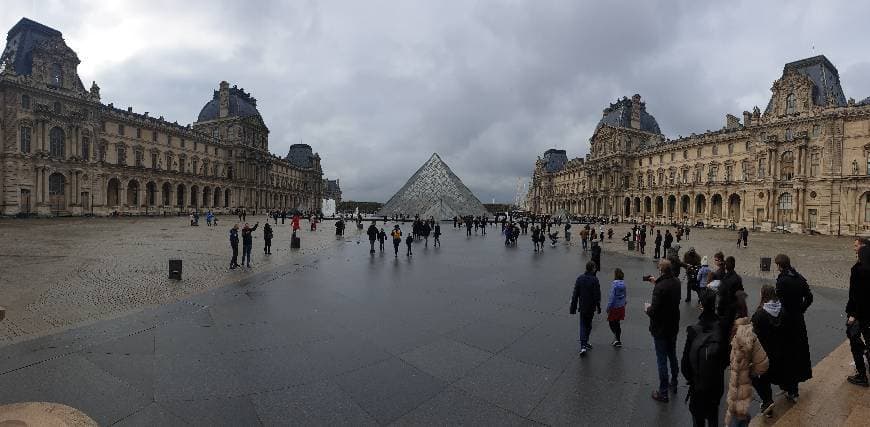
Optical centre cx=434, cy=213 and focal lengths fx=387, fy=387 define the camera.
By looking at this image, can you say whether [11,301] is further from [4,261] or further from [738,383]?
[738,383]

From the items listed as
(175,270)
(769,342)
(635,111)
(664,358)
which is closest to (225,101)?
(175,270)

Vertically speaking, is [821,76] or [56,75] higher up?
[821,76]

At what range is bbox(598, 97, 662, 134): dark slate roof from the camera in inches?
2862

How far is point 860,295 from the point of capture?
4438 mm

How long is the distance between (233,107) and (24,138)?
121ft

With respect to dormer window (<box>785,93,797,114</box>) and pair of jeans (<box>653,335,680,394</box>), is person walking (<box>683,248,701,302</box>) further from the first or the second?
dormer window (<box>785,93,797,114</box>)

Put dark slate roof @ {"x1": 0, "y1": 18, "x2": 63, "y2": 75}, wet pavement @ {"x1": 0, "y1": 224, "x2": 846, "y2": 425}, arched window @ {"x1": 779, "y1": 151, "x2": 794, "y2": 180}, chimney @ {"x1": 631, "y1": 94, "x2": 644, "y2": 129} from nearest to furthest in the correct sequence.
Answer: wet pavement @ {"x1": 0, "y1": 224, "x2": 846, "y2": 425} → dark slate roof @ {"x1": 0, "y1": 18, "x2": 63, "y2": 75} → arched window @ {"x1": 779, "y1": 151, "x2": 794, "y2": 180} → chimney @ {"x1": 631, "y1": 94, "x2": 644, "y2": 129}

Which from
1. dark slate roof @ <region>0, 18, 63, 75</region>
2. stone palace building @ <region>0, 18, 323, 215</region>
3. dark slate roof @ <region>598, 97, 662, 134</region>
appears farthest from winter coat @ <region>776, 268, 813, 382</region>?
dark slate roof @ <region>598, 97, 662, 134</region>

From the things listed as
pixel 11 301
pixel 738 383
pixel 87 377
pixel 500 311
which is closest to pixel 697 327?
pixel 738 383

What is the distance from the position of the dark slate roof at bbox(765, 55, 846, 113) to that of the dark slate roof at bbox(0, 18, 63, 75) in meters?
83.4

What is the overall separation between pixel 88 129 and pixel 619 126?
261 feet

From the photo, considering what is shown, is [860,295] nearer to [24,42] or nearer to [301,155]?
[24,42]

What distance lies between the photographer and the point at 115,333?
20.0ft

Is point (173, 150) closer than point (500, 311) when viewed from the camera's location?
No
